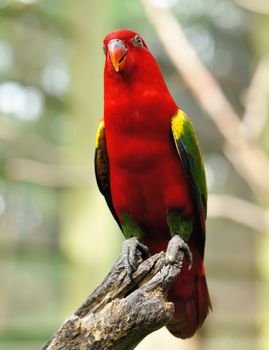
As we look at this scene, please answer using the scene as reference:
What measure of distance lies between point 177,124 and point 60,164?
143 cm

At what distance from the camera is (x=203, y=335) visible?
2.89 metres

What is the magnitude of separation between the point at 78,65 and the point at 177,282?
164 cm

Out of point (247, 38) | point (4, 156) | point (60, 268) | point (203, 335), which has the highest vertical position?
point (247, 38)

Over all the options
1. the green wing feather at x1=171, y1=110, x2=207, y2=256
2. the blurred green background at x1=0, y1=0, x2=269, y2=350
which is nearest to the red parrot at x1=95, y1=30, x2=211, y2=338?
the green wing feather at x1=171, y1=110, x2=207, y2=256

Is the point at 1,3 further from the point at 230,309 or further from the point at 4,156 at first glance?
the point at 230,309

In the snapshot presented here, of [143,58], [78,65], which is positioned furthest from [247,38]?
[143,58]

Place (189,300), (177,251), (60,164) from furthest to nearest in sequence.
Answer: (60,164)
(189,300)
(177,251)

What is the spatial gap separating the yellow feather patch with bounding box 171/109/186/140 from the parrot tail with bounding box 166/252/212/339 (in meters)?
0.29

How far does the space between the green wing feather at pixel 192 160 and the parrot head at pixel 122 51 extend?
0.46ft

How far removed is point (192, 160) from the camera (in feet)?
3.98

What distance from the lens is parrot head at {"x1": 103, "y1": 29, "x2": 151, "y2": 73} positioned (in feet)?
3.71

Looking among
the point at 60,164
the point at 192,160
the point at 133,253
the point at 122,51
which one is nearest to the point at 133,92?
the point at 122,51

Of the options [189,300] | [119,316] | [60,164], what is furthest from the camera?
[60,164]

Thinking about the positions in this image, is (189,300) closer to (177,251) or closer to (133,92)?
(177,251)
